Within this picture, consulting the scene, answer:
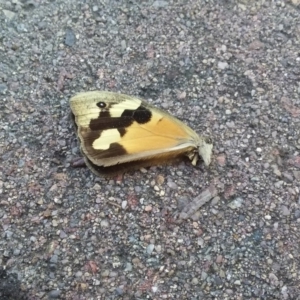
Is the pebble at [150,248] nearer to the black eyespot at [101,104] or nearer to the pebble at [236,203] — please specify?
the pebble at [236,203]

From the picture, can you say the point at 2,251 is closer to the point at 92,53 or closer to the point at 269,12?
the point at 92,53

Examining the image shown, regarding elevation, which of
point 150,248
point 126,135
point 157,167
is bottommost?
point 150,248

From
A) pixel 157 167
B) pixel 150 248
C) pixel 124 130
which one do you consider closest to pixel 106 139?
pixel 124 130

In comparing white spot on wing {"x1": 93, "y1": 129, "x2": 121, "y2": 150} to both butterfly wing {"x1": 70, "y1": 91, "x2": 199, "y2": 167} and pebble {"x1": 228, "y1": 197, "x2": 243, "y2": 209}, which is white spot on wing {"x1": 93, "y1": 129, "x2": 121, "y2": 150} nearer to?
→ butterfly wing {"x1": 70, "y1": 91, "x2": 199, "y2": 167}

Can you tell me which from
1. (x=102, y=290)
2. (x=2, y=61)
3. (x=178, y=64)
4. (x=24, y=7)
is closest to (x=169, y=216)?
(x=102, y=290)

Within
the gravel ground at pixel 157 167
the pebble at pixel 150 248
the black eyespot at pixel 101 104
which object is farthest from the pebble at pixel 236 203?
the black eyespot at pixel 101 104

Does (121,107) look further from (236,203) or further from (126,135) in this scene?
(236,203)
